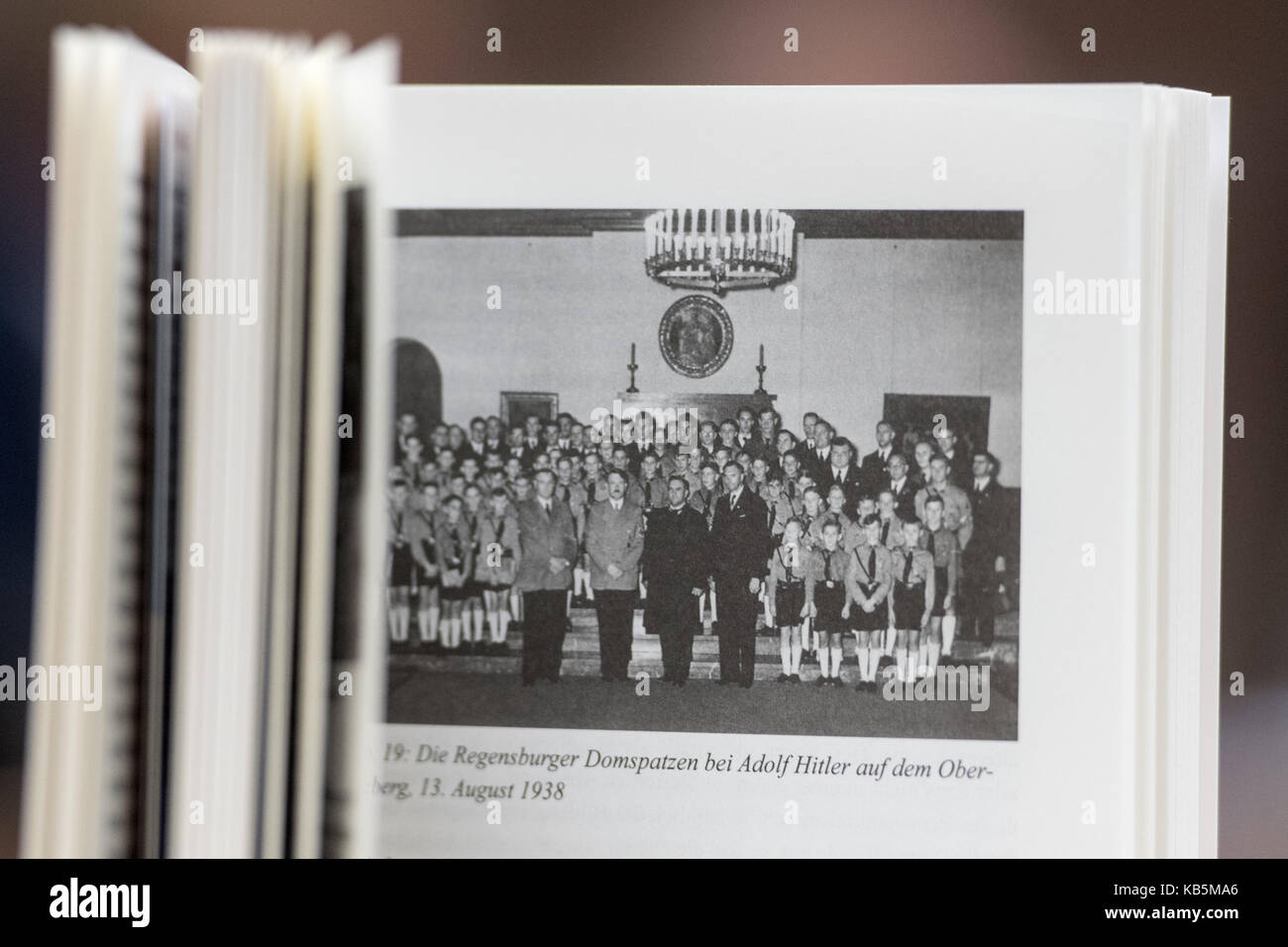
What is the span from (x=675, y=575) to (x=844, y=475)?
30 cm

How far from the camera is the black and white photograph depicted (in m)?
1.36

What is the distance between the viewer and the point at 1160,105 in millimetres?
1331

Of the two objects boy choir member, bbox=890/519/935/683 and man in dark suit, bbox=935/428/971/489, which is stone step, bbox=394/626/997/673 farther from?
man in dark suit, bbox=935/428/971/489

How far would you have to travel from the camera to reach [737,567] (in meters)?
1.39

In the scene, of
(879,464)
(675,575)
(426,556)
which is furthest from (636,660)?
(879,464)

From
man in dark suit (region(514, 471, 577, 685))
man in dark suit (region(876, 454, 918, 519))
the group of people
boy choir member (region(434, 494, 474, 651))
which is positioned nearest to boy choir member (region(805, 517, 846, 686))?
the group of people

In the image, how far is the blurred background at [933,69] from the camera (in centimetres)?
137

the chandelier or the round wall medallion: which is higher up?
the chandelier

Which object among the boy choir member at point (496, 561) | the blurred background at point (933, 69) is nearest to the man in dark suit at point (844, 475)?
the blurred background at point (933, 69)

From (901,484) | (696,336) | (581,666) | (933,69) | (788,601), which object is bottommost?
(581,666)

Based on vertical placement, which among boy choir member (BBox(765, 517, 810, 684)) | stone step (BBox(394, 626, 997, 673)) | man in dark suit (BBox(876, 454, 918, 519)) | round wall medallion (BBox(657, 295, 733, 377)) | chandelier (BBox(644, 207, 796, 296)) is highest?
chandelier (BBox(644, 207, 796, 296))

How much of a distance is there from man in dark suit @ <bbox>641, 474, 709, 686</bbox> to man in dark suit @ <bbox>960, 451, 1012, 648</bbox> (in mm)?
403

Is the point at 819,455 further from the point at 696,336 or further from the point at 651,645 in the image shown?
the point at 651,645
